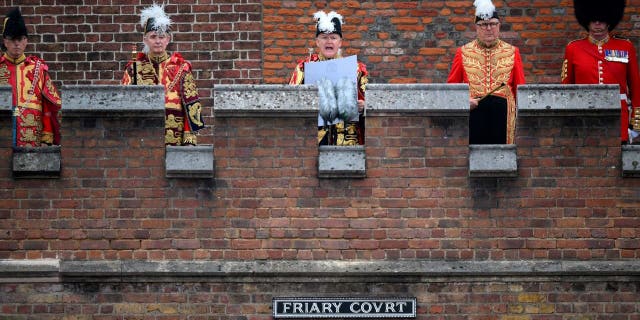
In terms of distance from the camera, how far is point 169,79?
48.4 feet

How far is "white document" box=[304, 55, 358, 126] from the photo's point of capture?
1435cm

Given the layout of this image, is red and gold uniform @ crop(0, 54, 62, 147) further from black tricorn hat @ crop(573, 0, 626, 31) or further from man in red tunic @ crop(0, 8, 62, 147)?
black tricorn hat @ crop(573, 0, 626, 31)

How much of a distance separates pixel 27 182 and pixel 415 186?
329 cm

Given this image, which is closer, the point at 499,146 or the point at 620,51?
the point at 499,146

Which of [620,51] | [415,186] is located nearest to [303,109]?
[415,186]

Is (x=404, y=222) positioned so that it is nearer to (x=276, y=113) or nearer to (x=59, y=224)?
(x=276, y=113)

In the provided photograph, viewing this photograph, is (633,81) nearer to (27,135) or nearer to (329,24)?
(329,24)

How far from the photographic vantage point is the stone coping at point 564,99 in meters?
13.8

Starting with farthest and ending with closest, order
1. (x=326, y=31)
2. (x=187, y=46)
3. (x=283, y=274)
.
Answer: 1. (x=187, y=46)
2. (x=326, y=31)
3. (x=283, y=274)

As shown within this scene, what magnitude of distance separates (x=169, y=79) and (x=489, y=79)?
2877 mm

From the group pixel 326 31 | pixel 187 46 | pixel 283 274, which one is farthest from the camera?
pixel 187 46

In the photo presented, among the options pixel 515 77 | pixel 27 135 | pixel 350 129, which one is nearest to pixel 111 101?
pixel 27 135

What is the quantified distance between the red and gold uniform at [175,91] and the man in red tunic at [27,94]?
760mm

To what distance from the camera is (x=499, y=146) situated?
45.7 ft
